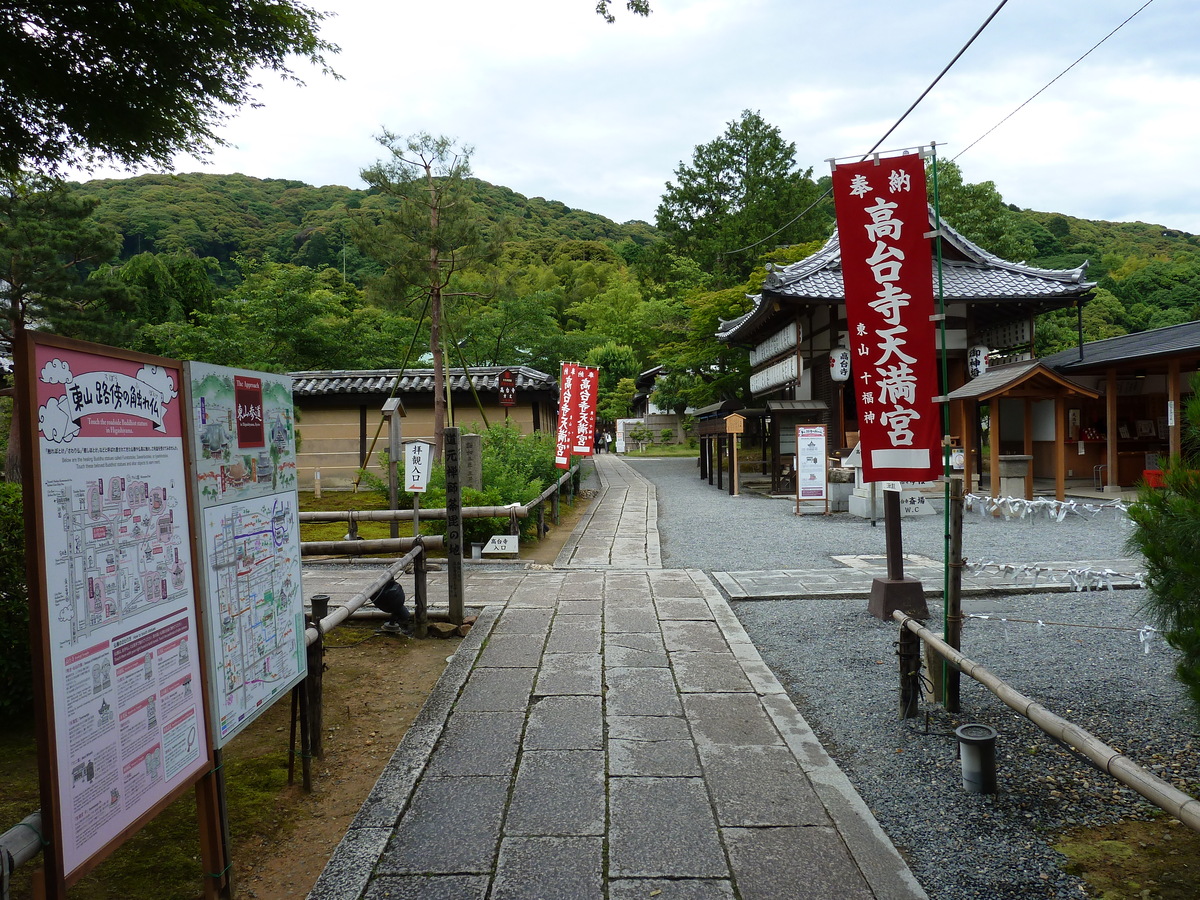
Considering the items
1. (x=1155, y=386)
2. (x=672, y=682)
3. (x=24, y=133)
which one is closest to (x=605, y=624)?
(x=672, y=682)

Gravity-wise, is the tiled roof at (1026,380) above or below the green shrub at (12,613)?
above

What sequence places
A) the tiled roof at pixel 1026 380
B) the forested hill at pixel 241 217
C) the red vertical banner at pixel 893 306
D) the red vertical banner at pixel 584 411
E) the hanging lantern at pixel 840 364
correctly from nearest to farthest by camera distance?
1. the red vertical banner at pixel 893 306
2. the tiled roof at pixel 1026 380
3. the red vertical banner at pixel 584 411
4. the hanging lantern at pixel 840 364
5. the forested hill at pixel 241 217

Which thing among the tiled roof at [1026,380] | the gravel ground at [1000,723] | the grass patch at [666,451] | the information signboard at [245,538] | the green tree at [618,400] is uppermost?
the green tree at [618,400]

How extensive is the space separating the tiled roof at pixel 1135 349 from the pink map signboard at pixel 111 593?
15.4m

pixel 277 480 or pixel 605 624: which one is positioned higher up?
pixel 277 480

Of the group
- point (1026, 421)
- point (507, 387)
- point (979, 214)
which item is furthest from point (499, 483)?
point (979, 214)

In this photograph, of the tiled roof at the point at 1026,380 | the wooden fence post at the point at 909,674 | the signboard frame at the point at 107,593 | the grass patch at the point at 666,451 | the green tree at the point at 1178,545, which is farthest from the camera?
the grass patch at the point at 666,451

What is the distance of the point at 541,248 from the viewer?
56.8m

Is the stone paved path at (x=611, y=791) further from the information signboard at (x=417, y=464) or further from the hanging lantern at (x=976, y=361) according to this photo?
the hanging lantern at (x=976, y=361)

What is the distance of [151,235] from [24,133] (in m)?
49.7

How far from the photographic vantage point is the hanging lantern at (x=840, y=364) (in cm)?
1700

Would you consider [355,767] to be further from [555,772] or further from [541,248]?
[541,248]

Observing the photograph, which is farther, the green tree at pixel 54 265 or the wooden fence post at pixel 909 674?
the green tree at pixel 54 265

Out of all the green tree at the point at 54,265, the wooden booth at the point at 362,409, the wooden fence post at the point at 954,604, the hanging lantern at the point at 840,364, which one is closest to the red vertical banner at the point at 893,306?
the wooden fence post at the point at 954,604
